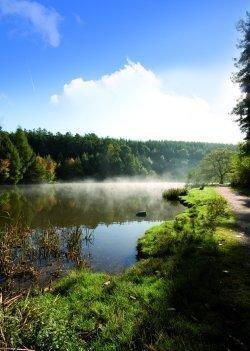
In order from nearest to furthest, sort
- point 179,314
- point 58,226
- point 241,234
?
point 179,314 → point 241,234 → point 58,226

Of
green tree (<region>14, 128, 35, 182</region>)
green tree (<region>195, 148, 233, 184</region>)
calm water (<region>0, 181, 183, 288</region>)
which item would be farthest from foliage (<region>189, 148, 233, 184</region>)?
calm water (<region>0, 181, 183, 288</region>)

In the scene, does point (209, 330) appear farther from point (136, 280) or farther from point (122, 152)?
point (122, 152)

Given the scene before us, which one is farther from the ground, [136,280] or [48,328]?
[48,328]

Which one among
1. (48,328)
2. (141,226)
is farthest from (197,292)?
(141,226)

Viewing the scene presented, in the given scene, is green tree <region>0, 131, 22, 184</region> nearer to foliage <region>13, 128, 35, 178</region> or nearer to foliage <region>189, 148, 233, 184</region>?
foliage <region>13, 128, 35, 178</region>

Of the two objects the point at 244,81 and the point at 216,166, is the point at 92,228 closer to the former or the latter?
the point at 244,81

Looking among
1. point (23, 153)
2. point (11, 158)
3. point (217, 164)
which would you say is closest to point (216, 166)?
point (217, 164)

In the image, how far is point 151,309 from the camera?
8828mm

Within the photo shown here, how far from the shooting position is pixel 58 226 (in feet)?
92.2

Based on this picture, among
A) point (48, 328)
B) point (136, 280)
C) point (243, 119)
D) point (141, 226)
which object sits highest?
point (243, 119)

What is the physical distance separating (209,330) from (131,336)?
1.64 m

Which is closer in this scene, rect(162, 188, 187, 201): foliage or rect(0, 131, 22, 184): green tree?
rect(162, 188, 187, 201): foliage

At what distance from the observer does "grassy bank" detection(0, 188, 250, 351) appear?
6766 millimetres

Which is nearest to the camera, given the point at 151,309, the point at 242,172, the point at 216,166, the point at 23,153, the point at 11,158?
the point at 151,309
